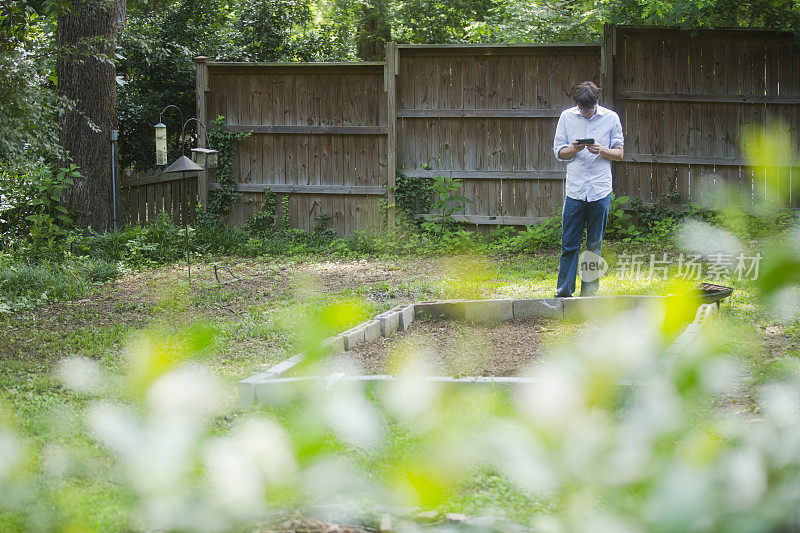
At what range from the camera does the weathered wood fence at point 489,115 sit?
9.31 metres

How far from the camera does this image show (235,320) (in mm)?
5832

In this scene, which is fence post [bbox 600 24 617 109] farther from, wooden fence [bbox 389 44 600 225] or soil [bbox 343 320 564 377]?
soil [bbox 343 320 564 377]

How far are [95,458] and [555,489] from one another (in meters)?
2.19

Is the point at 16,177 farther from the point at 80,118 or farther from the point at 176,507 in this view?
the point at 176,507

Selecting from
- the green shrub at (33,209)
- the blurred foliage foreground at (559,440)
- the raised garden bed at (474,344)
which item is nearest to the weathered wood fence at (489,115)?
the green shrub at (33,209)

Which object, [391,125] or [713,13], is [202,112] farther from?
[713,13]

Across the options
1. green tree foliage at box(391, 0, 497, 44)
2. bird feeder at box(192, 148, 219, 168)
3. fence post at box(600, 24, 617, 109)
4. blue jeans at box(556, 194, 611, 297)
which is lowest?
blue jeans at box(556, 194, 611, 297)

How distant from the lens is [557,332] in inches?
207

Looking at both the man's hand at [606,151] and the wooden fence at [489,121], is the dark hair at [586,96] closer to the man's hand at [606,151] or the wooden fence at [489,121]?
the man's hand at [606,151]

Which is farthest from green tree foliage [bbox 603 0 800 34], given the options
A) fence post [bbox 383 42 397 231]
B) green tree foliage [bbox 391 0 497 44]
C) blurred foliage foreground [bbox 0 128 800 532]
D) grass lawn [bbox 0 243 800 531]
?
blurred foliage foreground [bbox 0 128 800 532]

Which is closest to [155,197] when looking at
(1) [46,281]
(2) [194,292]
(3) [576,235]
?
(1) [46,281]

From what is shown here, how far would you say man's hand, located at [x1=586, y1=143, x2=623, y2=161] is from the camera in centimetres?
601

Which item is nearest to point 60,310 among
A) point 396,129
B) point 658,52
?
point 396,129

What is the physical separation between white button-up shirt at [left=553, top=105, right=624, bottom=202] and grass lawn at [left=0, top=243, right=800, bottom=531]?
32.5 inches
